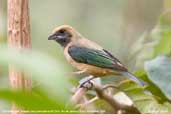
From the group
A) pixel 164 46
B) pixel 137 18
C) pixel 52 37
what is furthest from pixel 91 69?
pixel 137 18

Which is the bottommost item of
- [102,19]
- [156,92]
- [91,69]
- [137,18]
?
[102,19]

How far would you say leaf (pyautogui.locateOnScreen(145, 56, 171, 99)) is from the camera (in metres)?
1.50

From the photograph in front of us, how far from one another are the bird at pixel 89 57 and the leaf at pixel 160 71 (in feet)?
1.07

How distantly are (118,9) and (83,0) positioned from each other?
1.06 ft

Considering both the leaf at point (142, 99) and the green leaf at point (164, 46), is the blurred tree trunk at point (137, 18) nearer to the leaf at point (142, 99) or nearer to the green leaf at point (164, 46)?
the green leaf at point (164, 46)

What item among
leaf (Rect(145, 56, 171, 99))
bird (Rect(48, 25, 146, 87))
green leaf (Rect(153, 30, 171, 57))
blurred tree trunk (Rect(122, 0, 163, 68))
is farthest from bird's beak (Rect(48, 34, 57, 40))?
blurred tree trunk (Rect(122, 0, 163, 68))

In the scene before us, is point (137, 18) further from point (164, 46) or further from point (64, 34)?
point (164, 46)

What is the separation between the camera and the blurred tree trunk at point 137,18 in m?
3.49

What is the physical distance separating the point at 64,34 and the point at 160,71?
0.94 m

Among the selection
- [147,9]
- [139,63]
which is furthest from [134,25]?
[139,63]

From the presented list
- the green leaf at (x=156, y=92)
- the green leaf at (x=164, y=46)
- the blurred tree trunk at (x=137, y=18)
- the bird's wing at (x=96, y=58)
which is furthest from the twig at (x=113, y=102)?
the blurred tree trunk at (x=137, y=18)

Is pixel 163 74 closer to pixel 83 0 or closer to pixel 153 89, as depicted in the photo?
pixel 153 89

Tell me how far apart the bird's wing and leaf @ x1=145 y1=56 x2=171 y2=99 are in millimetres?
484

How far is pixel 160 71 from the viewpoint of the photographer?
1.57 metres
